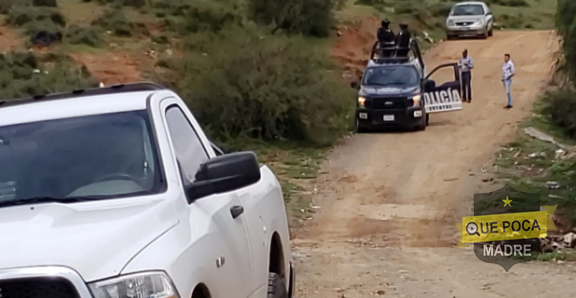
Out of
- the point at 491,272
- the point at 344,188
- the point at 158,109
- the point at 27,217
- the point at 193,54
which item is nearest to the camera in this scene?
the point at 27,217

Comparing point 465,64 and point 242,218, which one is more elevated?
point 242,218

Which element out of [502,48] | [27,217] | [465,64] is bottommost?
[502,48]

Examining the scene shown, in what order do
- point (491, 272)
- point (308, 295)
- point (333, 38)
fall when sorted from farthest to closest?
point (333, 38) → point (491, 272) → point (308, 295)

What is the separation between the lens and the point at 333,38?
39625 mm

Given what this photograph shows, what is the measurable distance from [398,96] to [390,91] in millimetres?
332

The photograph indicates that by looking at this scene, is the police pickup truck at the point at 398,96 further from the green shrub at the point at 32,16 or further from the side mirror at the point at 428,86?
the green shrub at the point at 32,16

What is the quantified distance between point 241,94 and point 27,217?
1832 centimetres

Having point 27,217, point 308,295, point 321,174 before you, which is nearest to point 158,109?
point 27,217

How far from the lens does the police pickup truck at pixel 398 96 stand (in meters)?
23.8

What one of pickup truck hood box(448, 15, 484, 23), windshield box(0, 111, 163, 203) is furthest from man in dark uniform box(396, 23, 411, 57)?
windshield box(0, 111, 163, 203)

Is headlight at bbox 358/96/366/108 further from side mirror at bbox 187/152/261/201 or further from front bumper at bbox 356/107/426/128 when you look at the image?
side mirror at bbox 187/152/261/201

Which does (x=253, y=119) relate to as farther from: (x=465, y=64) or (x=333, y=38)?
(x=333, y=38)

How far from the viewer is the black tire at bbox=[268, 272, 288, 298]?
5.80 metres

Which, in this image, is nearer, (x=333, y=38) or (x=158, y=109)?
(x=158, y=109)
